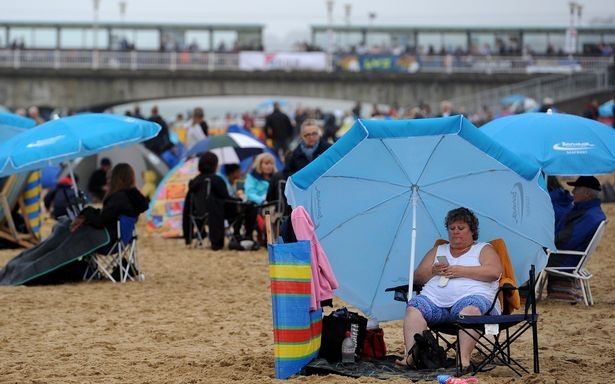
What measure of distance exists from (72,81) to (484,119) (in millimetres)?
21928

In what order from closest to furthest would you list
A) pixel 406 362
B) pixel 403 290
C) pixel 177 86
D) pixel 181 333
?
pixel 406 362 < pixel 403 290 < pixel 181 333 < pixel 177 86

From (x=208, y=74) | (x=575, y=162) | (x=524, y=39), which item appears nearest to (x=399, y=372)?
(x=575, y=162)

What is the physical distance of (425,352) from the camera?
308 inches

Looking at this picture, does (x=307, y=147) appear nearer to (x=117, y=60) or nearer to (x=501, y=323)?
(x=501, y=323)

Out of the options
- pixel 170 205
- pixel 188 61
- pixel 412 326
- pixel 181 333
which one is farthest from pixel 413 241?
pixel 188 61

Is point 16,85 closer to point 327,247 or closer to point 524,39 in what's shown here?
point 524,39

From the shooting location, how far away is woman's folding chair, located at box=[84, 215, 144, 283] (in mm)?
12680

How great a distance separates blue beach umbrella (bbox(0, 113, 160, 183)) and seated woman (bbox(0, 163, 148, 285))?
0.43 metres

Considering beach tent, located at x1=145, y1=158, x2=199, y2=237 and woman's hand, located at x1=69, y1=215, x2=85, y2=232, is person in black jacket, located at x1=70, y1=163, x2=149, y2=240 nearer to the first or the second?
woman's hand, located at x1=69, y1=215, x2=85, y2=232

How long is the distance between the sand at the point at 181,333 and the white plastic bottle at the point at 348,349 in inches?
14.5

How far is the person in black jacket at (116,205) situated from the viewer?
41.0 feet

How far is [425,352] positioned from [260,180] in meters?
8.67

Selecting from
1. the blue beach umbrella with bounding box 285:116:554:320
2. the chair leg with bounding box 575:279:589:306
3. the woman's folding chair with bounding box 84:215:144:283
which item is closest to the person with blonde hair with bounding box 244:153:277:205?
the woman's folding chair with bounding box 84:215:144:283

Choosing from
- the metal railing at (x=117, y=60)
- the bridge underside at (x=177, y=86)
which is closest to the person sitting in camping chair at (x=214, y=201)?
the bridge underside at (x=177, y=86)
